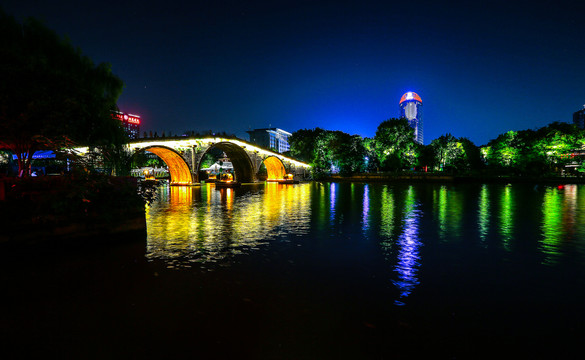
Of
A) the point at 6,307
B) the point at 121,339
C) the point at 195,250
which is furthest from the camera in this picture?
the point at 195,250

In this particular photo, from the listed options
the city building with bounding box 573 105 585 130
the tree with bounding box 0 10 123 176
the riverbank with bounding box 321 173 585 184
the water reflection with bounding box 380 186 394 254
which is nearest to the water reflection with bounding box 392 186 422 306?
the water reflection with bounding box 380 186 394 254

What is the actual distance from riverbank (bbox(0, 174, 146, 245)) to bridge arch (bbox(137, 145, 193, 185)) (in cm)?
3889

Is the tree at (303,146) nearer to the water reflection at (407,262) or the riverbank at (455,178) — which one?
the riverbank at (455,178)

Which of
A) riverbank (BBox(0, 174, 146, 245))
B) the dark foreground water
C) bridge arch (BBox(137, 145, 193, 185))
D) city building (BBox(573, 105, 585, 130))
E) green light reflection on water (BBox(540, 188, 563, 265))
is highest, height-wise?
city building (BBox(573, 105, 585, 130))

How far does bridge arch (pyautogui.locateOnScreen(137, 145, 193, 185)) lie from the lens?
48812 mm

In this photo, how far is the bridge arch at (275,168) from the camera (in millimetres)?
72775

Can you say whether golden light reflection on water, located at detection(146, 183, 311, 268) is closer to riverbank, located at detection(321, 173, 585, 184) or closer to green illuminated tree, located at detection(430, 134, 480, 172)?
riverbank, located at detection(321, 173, 585, 184)

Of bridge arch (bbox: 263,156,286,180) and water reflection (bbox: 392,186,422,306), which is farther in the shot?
bridge arch (bbox: 263,156,286,180)

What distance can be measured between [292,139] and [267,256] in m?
88.2

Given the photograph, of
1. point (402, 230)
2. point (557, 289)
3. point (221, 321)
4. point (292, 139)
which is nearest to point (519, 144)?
point (292, 139)

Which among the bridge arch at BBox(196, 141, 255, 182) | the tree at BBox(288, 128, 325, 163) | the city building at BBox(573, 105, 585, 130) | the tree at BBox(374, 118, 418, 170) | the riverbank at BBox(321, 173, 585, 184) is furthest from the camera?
the city building at BBox(573, 105, 585, 130)

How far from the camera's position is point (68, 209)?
8984 millimetres

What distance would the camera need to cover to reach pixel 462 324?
4.82 m

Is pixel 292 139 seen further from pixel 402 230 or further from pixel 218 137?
pixel 402 230
